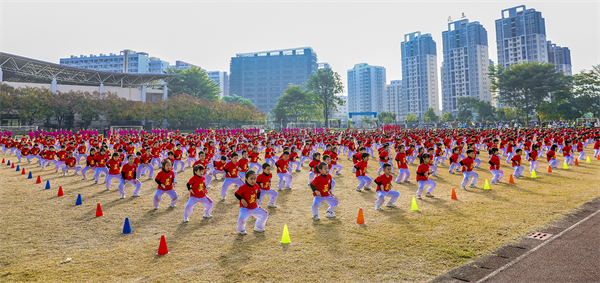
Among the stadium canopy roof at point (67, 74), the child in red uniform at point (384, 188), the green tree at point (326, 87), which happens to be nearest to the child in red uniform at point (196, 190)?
the child in red uniform at point (384, 188)

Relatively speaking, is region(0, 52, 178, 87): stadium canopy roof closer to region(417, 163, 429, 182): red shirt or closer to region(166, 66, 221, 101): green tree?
region(166, 66, 221, 101): green tree

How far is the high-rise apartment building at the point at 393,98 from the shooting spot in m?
175

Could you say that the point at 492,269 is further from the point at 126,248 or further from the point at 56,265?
the point at 56,265

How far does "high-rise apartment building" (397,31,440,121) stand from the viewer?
149875mm

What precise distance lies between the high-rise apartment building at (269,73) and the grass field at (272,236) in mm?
149439

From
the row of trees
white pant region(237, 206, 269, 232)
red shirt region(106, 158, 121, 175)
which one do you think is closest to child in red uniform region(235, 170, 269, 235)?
white pant region(237, 206, 269, 232)

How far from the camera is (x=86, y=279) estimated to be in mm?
5406

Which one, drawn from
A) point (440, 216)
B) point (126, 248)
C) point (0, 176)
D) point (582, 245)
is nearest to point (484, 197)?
point (440, 216)

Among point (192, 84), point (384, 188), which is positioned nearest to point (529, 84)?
Answer: point (384, 188)

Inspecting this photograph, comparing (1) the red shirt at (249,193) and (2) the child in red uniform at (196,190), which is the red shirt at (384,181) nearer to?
(1) the red shirt at (249,193)

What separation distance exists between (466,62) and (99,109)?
13330 cm

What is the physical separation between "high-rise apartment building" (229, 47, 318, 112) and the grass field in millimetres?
149439

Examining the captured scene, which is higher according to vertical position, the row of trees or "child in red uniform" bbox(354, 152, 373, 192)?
the row of trees

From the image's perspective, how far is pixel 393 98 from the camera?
17762 centimetres
